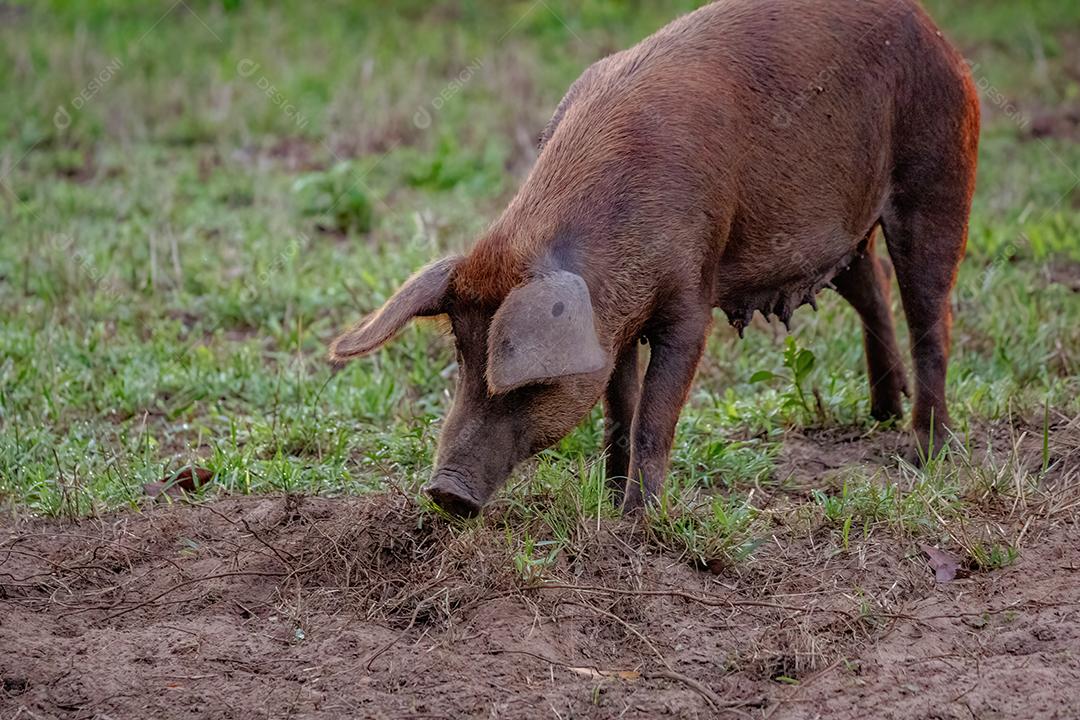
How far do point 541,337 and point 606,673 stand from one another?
0.89 metres

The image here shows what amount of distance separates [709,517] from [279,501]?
1364mm

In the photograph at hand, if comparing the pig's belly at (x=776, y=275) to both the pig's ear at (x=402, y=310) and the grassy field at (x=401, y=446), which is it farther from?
the pig's ear at (x=402, y=310)

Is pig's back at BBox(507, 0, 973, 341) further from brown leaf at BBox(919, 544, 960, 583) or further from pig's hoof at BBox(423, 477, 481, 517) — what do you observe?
brown leaf at BBox(919, 544, 960, 583)

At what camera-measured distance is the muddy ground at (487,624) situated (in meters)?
3.41

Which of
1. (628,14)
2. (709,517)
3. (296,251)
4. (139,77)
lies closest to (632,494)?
(709,517)

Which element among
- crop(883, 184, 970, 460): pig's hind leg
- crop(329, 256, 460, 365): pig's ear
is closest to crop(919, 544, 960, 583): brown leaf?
crop(883, 184, 970, 460): pig's hind leg

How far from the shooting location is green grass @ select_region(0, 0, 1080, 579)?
16.2ft

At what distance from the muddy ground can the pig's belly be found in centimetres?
87

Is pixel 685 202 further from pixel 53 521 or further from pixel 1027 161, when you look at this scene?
pixel 1027 161

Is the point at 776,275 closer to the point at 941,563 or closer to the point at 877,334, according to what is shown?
the point at 877,334

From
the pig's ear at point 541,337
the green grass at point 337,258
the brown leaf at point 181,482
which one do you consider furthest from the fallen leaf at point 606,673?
the brown leaf at point 181,482

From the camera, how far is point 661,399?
14.4 feet

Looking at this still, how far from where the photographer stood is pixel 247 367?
238 inches

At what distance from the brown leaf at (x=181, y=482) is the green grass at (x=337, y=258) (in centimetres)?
7
